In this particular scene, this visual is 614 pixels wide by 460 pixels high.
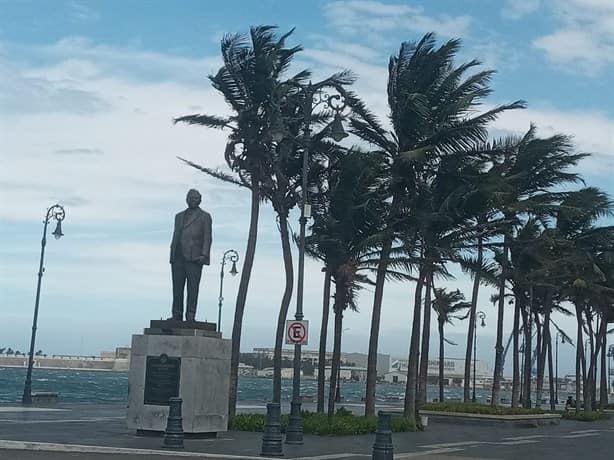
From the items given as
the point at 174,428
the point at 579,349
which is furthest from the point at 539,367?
the point at 174,428

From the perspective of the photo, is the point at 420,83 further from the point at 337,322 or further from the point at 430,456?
the point at 430,456

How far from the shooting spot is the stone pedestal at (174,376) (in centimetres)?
1989

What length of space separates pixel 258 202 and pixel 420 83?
633 cm

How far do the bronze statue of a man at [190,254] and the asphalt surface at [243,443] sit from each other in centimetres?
319

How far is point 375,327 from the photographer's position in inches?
1098

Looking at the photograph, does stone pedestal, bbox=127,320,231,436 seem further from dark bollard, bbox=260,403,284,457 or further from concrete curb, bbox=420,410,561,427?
concrete curb, bbox=420,410,561,427

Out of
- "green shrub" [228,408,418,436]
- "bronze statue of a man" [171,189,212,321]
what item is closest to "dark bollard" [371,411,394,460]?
"bronze statue of a man" [171,189,212,321]

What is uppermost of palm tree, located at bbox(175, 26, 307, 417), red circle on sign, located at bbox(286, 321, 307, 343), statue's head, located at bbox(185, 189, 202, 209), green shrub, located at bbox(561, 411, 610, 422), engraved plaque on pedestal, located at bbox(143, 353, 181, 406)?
palm tree, located at bbox(175, 26, 307, 417)

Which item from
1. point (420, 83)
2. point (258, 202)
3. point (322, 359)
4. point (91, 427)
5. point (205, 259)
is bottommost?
point (91, 427)

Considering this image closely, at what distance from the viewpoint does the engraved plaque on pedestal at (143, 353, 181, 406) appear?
19891 mm

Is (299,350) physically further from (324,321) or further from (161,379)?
(324,321)

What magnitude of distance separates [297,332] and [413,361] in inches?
359

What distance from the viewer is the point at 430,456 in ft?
65.0

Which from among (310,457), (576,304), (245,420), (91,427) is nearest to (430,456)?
(310,457)
